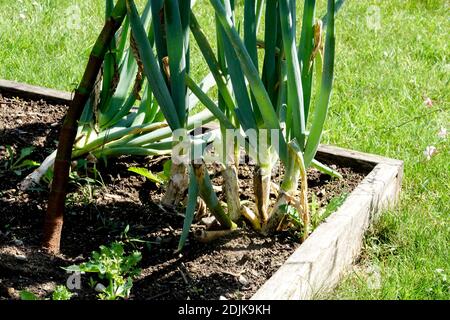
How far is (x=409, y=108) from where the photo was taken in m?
4.23

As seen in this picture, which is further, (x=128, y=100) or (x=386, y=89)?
(x=386, y=89)

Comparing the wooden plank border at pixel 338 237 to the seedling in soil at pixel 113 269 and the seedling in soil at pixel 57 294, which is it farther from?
the seedling in soil at pixel 57 294

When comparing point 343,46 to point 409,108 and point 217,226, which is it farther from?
point 217,226

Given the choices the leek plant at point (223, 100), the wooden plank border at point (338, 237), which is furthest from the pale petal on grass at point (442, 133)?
the leek plant at point (223, 100)

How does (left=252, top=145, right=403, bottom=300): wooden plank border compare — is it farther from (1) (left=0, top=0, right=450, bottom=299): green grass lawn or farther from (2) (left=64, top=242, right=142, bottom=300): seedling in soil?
(2) (left=64, top=242, right=142, bottom=300): seedling in soil

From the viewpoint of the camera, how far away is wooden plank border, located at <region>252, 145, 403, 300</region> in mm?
2605

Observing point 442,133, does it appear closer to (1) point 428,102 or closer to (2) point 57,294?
(1) point 428,102

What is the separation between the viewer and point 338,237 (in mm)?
2879

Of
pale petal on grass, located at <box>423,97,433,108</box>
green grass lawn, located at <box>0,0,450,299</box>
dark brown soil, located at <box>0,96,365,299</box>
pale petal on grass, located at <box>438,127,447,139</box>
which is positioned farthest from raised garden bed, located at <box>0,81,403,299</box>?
pale petal on grass, located at <box>423,97,433,108</box>

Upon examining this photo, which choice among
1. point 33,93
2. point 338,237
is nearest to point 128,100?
point 33,93

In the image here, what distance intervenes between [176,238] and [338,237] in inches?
20.3

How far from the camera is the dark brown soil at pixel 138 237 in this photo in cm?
269

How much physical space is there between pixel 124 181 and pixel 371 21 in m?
2.35
